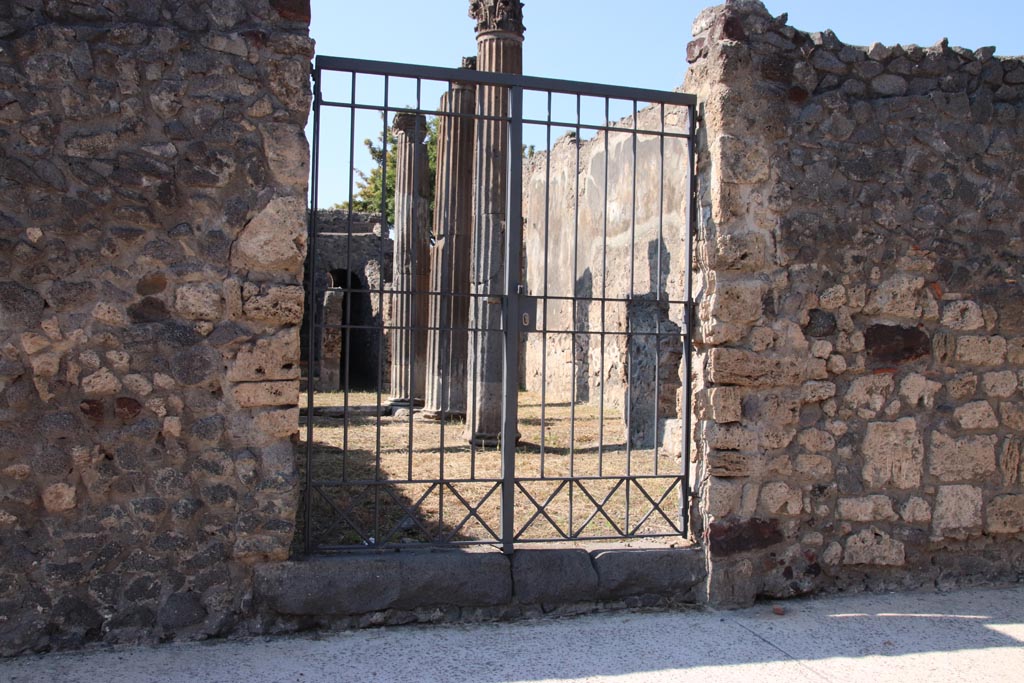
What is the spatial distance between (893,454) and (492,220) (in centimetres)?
488

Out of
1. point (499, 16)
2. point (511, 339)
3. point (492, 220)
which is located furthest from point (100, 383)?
point (499, 16)

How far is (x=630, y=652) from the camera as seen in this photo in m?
3.85

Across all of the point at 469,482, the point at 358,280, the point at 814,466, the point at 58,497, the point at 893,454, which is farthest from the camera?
the point at 358,280

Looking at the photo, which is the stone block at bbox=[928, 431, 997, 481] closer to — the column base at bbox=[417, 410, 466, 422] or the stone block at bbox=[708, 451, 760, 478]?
the stone block at bbox=[708, 451, 760, 478]

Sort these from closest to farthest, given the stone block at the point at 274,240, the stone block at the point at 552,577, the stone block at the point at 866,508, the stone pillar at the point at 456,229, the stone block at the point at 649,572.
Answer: the stone block at the point at 274,240 < the stone block at the point at 552,577 < the stone block at the point at 649,572 < the stone block at the point at 866,508 < the stone pillar at the point at 456,229

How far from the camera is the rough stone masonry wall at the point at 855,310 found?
4484 millimetres

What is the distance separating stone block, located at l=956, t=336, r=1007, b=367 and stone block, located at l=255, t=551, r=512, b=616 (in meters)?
2.69

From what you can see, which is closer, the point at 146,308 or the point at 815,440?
the point at 146,308

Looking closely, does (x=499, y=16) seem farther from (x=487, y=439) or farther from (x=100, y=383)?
(x=100, y=383)

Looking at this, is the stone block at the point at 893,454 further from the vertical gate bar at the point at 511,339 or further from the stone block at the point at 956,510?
the vertical gate bar at the point at 511,339

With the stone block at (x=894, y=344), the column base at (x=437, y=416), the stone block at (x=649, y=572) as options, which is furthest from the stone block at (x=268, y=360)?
the column base at (x=437, y=416)

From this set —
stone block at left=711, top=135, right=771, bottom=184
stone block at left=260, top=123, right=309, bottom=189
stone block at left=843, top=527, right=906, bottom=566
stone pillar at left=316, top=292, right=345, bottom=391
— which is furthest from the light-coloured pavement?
stone pillar at left=316, top=292, right=345, bottom=391

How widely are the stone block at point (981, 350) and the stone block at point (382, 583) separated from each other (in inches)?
106

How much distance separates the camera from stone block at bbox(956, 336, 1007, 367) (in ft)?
15.6
